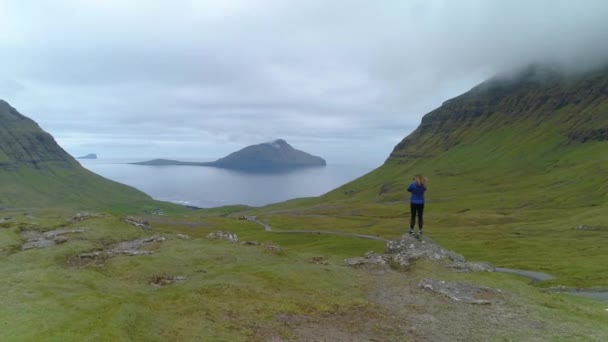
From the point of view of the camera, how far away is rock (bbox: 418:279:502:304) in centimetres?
3525

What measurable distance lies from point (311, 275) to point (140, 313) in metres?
16.7

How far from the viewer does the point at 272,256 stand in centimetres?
5019

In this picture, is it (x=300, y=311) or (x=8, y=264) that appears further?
(x=8, y=264)

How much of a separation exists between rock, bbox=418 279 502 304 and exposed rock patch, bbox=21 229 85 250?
39525mm

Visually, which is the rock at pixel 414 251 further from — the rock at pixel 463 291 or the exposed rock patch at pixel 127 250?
the exposed rock patch at pixel 127 250

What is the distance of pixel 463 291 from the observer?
3762cm

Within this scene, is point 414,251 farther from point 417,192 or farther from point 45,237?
point 45,237

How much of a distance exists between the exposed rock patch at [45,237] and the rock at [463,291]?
3952 cm

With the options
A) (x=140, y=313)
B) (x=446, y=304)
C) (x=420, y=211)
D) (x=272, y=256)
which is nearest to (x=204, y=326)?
(x=140, y=313)

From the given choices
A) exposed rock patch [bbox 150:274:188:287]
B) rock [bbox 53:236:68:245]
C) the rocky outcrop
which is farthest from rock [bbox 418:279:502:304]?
rock [bbox 53:236:68:245]

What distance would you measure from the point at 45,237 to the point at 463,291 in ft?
156

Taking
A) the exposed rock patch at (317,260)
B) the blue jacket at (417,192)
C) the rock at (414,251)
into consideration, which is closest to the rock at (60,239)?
the exposed rock patch at (317,260)

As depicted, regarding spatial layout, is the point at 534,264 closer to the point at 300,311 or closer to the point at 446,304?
the point at 446,304

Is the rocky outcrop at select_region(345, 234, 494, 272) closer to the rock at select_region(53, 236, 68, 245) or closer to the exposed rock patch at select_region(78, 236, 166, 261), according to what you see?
the exposed rock patch at select_region(78, 236, 166, 261)
